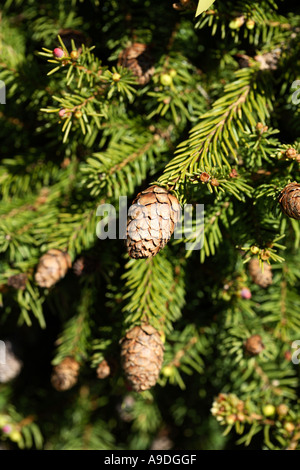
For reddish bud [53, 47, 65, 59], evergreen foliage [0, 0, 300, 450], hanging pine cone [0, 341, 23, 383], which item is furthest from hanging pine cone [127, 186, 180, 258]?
hanging pine cone [0, 341, 23, 383]

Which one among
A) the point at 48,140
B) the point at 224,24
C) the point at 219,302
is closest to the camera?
the point at 224,24

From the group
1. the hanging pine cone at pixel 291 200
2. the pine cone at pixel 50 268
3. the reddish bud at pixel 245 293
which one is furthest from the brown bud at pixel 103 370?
the hanging pine cone at pixel 291 200

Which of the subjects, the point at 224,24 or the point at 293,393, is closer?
the point at 224,24

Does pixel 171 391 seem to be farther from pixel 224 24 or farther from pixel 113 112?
pixel 224 24

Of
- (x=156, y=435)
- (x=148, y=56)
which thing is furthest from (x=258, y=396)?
(x=148, y=56)

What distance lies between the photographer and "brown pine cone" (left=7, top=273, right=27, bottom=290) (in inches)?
29.5

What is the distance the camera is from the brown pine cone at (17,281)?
0.75m

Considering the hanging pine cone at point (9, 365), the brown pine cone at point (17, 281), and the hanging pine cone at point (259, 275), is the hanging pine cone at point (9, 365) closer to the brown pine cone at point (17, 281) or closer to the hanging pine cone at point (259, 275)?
the brown pine cone at point (17, 281)

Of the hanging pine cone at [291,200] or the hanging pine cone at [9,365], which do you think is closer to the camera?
Answer: the hanging pine cone at [291,200]

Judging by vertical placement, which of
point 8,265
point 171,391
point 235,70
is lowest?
point 171,391

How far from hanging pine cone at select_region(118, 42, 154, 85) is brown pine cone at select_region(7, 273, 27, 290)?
16.0 inches

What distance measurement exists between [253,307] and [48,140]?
0.58 metres

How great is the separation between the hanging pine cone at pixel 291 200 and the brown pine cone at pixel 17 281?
474 mm
